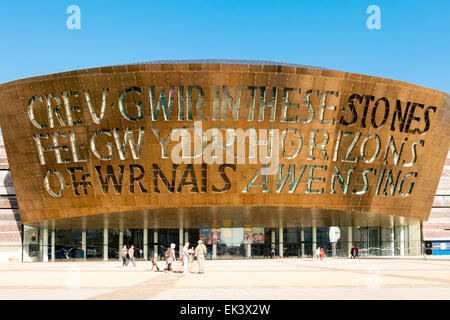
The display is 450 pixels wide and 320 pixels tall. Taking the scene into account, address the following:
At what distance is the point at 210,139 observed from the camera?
44.6 metres

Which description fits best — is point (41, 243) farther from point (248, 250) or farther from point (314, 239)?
point (314, 239)

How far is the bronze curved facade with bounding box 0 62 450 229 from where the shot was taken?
44125 millimetres

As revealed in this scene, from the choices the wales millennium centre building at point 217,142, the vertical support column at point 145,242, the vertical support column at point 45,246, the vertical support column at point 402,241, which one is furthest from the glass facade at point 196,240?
the wales millennium centre building at point 217,142

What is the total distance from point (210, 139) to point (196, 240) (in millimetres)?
20862

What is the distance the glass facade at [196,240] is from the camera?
2387 inches

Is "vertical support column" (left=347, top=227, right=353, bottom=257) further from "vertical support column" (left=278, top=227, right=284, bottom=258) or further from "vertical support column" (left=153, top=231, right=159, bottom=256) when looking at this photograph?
"vertical support column" (left=153, top=231, right=159, bottom=256)

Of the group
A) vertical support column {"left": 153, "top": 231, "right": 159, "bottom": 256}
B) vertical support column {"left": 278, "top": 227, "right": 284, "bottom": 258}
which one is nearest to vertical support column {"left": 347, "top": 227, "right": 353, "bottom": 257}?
vertical support column {"left": 278, "top": 227, "right": 284, "bottom": 258}

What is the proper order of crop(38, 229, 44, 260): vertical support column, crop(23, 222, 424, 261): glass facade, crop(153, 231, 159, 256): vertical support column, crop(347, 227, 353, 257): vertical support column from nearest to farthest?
crop(23, 222, 424, 261): glass facade < crop(38, 229, 44, 260): vertical support column < crop(153, 231, 159, 256): vertical support column < crop(347, 227, 353, 257): vertical support column

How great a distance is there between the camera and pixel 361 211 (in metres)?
50.6

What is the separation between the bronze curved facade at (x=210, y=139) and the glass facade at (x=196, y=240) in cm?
1062

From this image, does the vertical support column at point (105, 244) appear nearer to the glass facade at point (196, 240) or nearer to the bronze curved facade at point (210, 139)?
the glass facade at point (196, 240)

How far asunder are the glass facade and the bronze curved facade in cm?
1062

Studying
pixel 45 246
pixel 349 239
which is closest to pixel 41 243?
pixel 45 246
